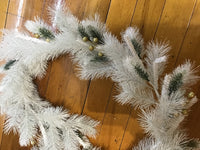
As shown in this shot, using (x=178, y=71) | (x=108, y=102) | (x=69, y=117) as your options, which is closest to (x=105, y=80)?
(x=108, y=102)

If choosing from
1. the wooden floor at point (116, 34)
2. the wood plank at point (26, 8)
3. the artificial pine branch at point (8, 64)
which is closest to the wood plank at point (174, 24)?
the wooden floor at point (116, 34)

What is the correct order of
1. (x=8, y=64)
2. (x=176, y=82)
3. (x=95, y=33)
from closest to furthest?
1. (x=176, y=82)
2. (x=95, y=33)
3. (x=8, y=64)

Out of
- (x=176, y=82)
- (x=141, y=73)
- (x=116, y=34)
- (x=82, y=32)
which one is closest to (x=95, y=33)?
(x=82, y=32)

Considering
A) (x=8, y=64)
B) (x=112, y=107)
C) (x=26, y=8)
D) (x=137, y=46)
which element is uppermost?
(x=26, y=8)

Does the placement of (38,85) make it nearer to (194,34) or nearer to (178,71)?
(178,71)

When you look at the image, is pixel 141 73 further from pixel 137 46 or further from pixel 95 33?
pixel 95 33

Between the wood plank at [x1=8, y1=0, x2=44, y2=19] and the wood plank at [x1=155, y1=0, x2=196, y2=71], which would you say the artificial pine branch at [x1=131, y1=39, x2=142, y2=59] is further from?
the wood plank at [x1=8, y1=0, x2=44, y2=19]

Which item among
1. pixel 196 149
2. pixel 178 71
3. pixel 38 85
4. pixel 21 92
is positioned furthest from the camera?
pixel 38 85
